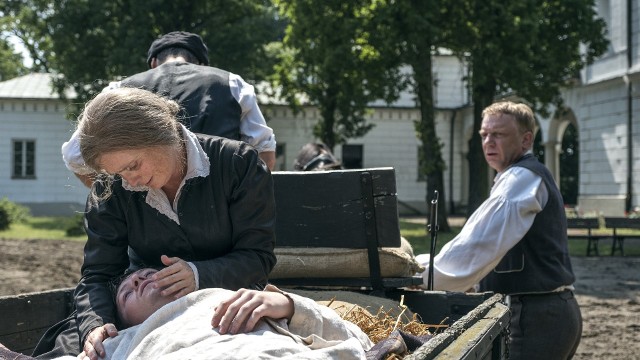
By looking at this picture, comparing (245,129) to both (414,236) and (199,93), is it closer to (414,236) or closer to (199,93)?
(199,93)

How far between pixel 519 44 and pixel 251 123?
1884 centimetres

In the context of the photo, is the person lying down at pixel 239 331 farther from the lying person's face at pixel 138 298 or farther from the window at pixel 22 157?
the window at pixel 22 157

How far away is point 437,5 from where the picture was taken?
23.5 meters

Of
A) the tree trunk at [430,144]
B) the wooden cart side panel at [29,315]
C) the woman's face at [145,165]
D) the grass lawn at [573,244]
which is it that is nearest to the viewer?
the woman's face at [145,165]

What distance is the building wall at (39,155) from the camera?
4250 cm

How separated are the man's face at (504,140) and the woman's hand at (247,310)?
2.55 metres

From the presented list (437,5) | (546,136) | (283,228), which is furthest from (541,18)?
(283,228)

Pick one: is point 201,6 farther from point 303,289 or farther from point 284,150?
point 303,289

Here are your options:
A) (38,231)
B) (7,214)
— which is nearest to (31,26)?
(7,214)

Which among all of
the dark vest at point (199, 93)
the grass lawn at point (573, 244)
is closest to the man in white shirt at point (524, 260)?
the dark vest at point (199, 93)

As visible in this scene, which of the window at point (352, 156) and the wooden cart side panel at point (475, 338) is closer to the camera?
the wooden cart side panel at point (475, 338)

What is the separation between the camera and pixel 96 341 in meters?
2.77

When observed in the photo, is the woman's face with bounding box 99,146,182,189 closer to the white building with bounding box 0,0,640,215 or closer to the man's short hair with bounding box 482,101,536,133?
the man's short hair with bounding box 482,101,536,133

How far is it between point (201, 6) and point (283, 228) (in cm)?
2949
